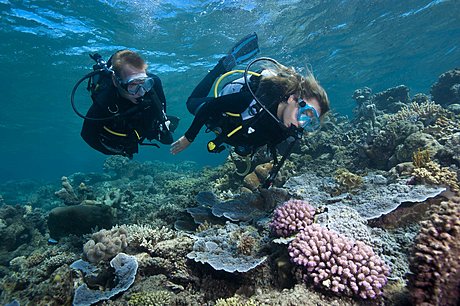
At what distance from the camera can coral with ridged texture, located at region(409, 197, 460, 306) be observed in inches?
86.4

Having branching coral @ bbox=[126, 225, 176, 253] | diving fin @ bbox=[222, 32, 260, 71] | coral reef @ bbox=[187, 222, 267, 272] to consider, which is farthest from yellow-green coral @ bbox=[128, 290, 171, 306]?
diving fin @ bbox=[222, 32, 260, 71]

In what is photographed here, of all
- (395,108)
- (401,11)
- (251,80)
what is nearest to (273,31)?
(401,11)

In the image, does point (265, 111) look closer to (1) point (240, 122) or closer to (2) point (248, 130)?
(2) point (248, 130)

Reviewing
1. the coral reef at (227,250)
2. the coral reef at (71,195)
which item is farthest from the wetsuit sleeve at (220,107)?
the coral reef at (71,195)

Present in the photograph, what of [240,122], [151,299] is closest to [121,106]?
[240,122]

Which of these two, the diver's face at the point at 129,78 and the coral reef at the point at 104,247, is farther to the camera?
the diver's face at the point at 129,78

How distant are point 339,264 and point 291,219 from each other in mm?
958

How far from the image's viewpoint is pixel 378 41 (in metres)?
25.7

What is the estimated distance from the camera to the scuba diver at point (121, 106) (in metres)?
5.24

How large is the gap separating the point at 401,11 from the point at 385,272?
25016mm

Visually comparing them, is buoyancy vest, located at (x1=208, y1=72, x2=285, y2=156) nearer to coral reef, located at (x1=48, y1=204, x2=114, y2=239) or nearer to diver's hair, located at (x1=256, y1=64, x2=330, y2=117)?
diver's hair, located at (x1=256, y1=64, x2=330, y2=117)

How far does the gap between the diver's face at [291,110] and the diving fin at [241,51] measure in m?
3.70

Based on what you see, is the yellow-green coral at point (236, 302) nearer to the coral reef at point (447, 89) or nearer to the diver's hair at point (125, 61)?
the diver's hair at point (125, 61)

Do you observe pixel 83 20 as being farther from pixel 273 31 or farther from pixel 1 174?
pixel 1 174
